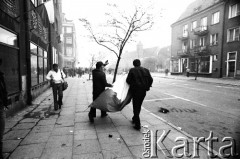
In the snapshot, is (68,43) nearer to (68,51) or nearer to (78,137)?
(68,51)

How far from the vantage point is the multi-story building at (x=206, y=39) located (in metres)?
24.7

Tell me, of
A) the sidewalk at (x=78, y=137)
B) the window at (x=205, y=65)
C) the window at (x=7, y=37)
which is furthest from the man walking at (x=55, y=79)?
the window at (x=205, y=65)

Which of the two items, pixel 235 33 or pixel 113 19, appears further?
pixel 235 33

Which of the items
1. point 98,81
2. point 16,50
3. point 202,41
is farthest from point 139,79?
point 202,41

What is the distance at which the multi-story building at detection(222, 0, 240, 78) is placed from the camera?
902 inches

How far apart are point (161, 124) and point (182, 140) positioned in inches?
45.0

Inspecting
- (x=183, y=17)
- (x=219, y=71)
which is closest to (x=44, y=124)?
(x=219, y=71)

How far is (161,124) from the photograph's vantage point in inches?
197

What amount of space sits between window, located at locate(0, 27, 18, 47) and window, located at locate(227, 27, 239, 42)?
1040 inches

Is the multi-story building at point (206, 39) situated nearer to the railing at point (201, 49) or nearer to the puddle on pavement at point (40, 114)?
the railing at point (201, 49)

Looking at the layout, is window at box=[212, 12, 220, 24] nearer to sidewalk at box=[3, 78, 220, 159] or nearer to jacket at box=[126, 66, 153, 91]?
sidewalk at box=[3, 78, 220, 159]

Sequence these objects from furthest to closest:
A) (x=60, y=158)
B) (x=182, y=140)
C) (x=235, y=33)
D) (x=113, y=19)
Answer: (x=235, y=33)
(x=113, y=19)
(x=182, y=140)
(x=60, y=158)

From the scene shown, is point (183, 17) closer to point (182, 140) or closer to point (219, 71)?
point (219, 71)

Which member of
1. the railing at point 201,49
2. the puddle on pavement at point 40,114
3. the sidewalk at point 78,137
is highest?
the railing at point 201,49
